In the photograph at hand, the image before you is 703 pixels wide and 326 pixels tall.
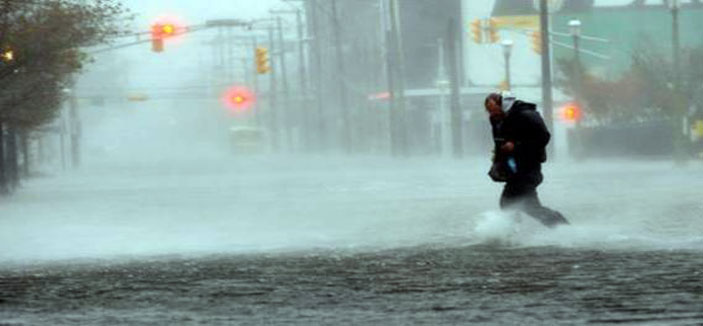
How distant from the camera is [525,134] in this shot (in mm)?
16672

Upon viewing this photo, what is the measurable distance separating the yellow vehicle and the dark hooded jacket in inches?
4220

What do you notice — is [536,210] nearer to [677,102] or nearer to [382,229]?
[382,229]

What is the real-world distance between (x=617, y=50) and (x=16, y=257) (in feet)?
265

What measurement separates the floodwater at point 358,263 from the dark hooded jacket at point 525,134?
0.54 m

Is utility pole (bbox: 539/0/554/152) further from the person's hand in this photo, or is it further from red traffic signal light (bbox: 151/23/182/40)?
the person's hand

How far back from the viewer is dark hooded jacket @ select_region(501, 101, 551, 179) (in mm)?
16625

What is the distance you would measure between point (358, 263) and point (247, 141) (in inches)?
4371

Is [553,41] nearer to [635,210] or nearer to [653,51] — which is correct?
[653,51]

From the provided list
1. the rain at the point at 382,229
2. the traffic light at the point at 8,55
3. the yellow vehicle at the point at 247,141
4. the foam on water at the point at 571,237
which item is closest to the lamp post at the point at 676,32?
the rain at the point at 382,229

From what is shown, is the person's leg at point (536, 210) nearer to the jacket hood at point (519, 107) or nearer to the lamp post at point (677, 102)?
the jacket hood at point (519, 107)

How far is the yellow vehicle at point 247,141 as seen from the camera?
125m

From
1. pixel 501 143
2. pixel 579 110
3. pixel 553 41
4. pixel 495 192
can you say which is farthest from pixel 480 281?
pixel 553 41

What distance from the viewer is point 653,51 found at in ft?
210

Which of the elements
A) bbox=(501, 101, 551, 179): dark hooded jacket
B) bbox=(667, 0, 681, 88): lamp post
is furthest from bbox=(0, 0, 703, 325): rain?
bbox=(667, 0, 681, 88): lamp post
